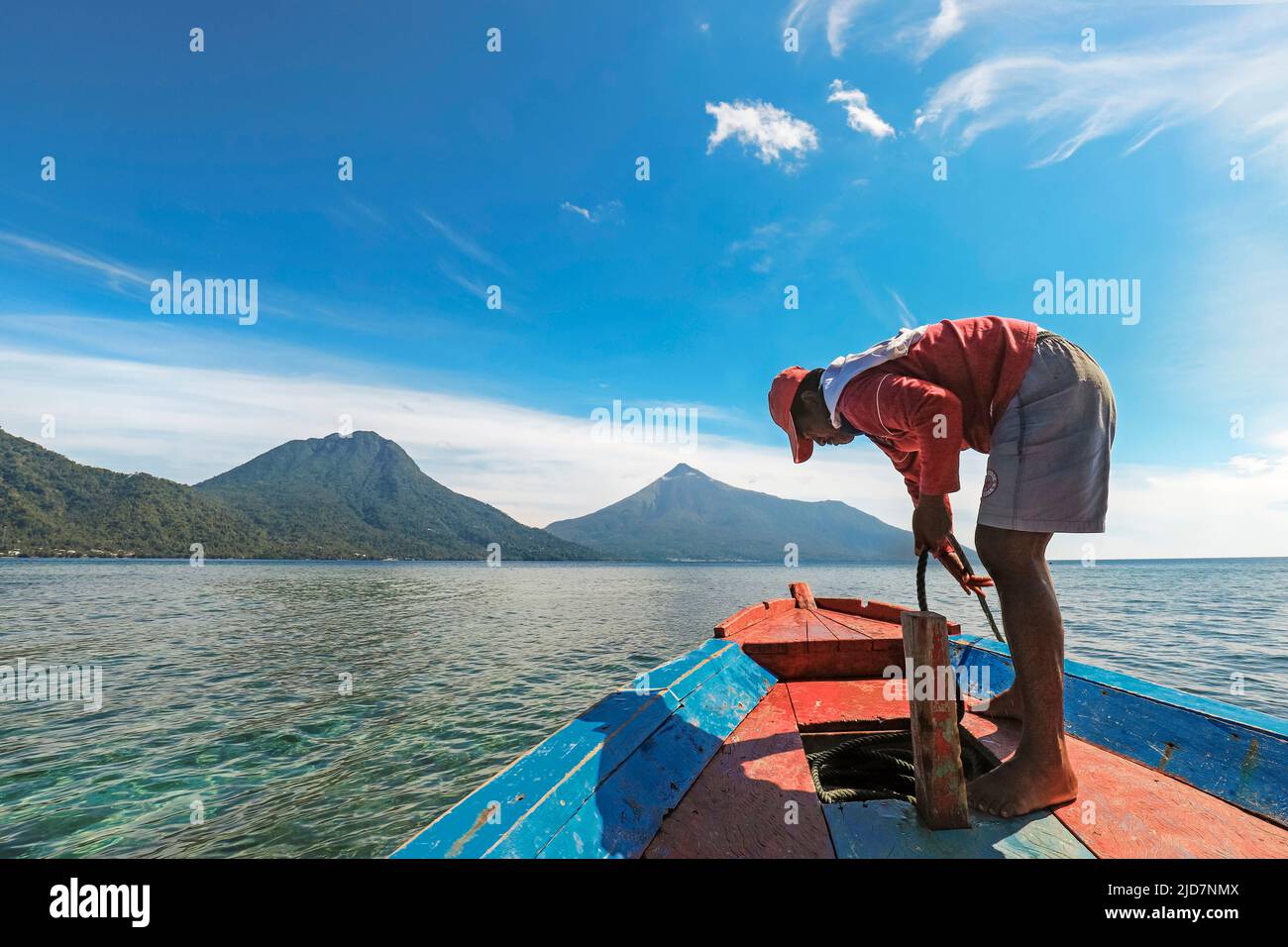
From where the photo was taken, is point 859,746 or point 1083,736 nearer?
point 859,746

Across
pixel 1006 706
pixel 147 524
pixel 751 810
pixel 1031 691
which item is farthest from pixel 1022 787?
pixel 147 524

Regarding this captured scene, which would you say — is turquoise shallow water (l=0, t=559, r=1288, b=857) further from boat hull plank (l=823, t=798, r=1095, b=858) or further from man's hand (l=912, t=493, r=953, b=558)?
man's hand (l=912, t=493, r=953, b=558)

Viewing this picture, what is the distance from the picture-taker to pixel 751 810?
2.43 metres

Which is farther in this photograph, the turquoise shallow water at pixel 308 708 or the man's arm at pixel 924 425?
the turquoise shallow water at pixel 308 708

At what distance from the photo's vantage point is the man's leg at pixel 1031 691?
7.64ft

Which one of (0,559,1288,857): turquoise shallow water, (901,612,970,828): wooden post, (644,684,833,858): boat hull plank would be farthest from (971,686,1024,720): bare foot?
(0,559,1288,857): turquoise shallow water

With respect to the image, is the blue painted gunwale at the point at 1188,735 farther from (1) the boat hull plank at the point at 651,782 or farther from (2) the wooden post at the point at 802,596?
(2) the wooden post at the point at 802,596

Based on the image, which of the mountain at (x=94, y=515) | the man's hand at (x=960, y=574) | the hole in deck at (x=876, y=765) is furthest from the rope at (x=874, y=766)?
the mountain at (x=94, y=515)

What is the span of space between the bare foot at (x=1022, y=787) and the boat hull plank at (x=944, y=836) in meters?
0.05

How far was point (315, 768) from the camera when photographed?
679 cm

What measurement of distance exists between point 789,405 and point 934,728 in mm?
1838

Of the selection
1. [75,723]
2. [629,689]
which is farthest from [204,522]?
[629,689]
